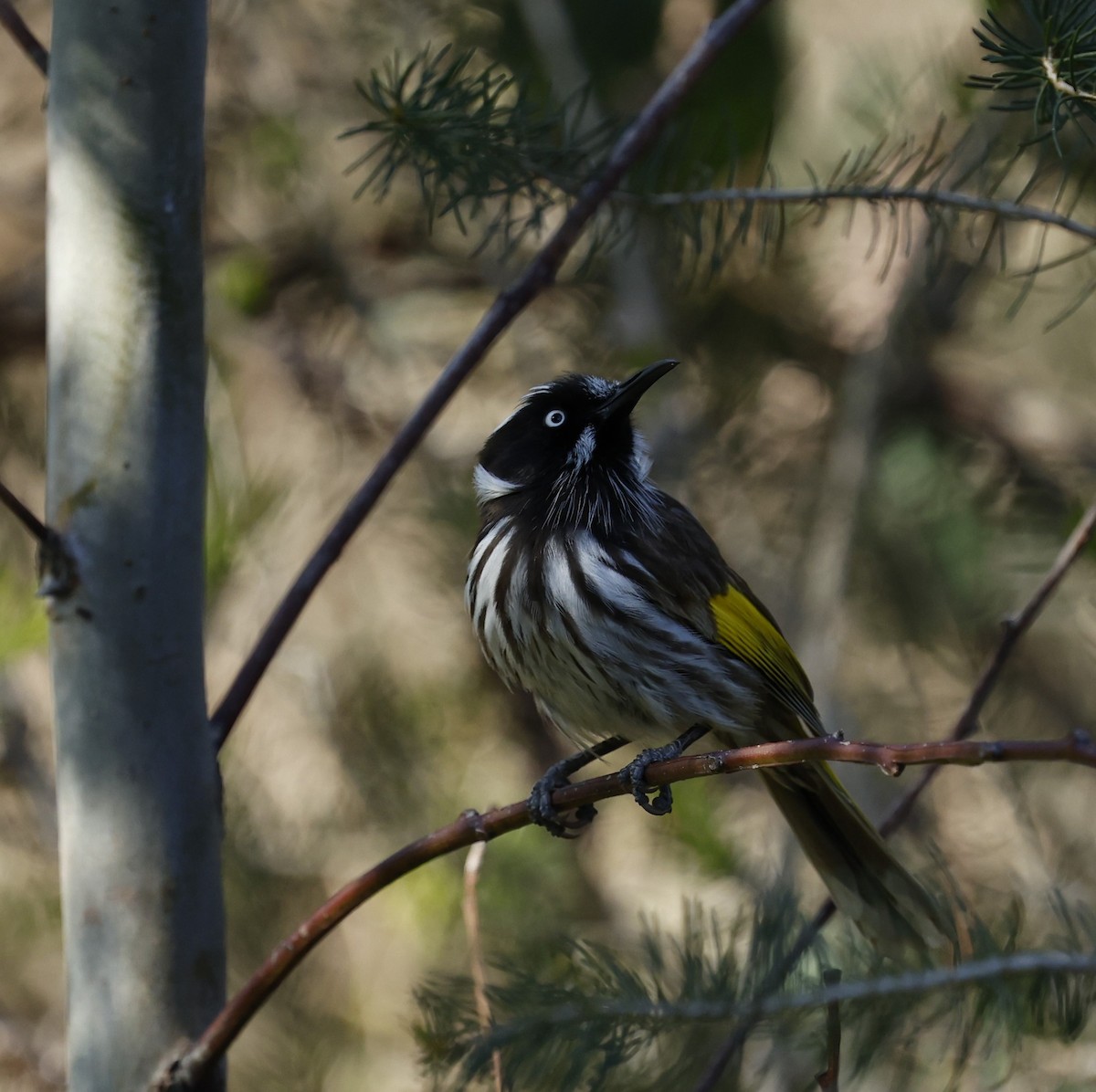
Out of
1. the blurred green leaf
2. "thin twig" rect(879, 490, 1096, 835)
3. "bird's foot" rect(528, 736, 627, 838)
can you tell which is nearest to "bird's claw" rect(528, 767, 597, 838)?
"bird's foot" rect(528, 736, 627, 838)

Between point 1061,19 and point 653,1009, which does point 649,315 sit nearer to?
point 1061,19

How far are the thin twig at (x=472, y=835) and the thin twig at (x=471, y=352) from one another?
33cm

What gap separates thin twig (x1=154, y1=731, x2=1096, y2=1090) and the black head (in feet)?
2.97

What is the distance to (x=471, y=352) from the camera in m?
1.74

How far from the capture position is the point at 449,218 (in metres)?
4.04

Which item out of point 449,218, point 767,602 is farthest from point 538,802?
point 449,218

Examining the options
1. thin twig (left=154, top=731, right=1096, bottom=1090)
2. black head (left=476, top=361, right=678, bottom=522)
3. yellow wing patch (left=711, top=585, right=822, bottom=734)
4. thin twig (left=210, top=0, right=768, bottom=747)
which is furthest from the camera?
black head (left=476, top=361, right=678, bottom=522)

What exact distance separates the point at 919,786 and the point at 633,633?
0.53 metres

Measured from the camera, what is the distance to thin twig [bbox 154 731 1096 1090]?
40.6 inches

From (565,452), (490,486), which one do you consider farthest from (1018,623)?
(490,486)

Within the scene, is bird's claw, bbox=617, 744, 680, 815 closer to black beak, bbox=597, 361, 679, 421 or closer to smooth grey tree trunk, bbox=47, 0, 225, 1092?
smooth grey tree trunk, bbox=47, 0, 225, 1092

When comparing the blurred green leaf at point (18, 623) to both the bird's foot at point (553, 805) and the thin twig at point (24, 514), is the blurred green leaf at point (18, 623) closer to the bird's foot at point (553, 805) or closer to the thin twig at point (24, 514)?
the thin twig at point (24, 514)

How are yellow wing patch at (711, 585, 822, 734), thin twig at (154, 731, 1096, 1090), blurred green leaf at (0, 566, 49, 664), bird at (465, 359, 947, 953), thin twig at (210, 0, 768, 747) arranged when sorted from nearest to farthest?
thin twig at (154, 731, 1096, 1090)
thin twig at (210, 0, 768, 747)
blurred green leaf at (0, 566, 49, 664)
bird at (465, 359, 947, 953)
yellow wing patch at (711, 585, 822, 734)

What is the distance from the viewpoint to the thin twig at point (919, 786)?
1489 mm
